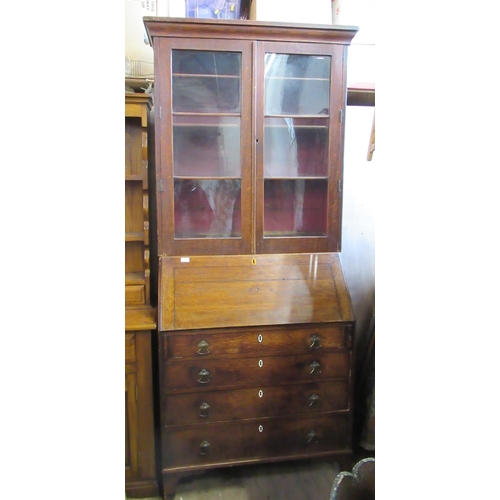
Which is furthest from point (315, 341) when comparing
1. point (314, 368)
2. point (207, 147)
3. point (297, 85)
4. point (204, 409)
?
point (297, 85)

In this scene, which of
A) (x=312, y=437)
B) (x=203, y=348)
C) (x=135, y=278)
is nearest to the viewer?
(x=203, y=348)

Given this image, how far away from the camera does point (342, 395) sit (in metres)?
1.59

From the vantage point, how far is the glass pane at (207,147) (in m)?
1.58

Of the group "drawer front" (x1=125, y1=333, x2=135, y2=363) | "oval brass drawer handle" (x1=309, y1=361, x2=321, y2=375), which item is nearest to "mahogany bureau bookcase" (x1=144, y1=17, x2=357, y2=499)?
"oval brass drawer handle" (x1=309, y1=361, x2=321, y2=375)

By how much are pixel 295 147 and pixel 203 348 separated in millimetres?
893

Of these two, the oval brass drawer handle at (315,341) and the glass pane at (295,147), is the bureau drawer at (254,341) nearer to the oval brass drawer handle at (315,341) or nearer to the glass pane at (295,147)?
the oval brass drawer handle at (315,341)

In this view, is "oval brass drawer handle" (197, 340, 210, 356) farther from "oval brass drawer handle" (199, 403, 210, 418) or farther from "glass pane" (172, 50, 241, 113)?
"glass pane" (172, 50, 241, 113)

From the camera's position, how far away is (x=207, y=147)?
161cm

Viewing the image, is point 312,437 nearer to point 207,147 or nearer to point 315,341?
point 315,341

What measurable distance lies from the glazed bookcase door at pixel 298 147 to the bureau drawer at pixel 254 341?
0.32 m

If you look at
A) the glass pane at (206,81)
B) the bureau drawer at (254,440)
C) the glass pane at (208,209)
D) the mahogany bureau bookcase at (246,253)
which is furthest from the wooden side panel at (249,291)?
the glass pane at (206,81)
